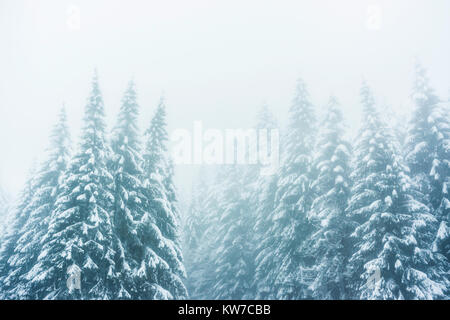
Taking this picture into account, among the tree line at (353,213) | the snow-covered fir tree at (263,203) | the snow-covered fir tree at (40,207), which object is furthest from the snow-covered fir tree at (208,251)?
the snow-covered fir tree at (40,207)

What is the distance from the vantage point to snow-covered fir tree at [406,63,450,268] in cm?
1608

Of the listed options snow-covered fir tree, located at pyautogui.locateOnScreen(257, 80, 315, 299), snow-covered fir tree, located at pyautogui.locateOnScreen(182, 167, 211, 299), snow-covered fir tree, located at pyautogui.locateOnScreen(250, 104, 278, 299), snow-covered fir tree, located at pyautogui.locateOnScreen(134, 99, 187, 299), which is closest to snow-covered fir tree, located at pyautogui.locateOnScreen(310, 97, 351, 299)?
snow-covered fir tree, located at pyautogui.locateOnScreen(257, 80, 315, 299)

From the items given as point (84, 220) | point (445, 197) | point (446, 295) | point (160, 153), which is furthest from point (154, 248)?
point (445, 197)

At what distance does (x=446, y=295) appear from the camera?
47.4 feet

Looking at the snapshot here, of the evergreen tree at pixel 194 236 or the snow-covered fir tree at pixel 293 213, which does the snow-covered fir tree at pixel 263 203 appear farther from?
the evergreen tree at pixel 194 236

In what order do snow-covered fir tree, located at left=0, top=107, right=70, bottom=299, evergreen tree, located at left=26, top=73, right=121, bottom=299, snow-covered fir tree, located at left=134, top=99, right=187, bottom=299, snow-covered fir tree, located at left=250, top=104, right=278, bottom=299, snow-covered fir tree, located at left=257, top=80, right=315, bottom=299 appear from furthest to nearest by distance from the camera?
snow-covered fir tree, located at left=250, top=104, right=278, bottom=299, snow-covered fir tree, located at left=257, top=80, right=315, bottom=299, snow-covered fir tree, located at left=0, top=107, right=70, bottom=299, snow-covered fir tree, located at left=134, top=99, right=187, bottom=299, evergreen tree, located at left=26, top=73, right=121, bottom=299

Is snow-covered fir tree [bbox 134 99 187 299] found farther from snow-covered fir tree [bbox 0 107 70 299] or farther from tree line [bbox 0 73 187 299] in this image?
snow-covered fir tree [bbox 0 107 70 299]

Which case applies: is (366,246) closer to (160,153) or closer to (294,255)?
(294,255)

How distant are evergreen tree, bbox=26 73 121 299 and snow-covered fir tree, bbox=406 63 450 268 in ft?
54.8

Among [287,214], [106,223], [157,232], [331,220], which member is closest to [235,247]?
[287,214]

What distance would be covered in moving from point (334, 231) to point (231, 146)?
49.9ft

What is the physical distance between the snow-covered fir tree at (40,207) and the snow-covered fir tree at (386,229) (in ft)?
55.8

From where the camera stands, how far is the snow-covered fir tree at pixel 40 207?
1745cm

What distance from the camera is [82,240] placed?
43.5 feet
